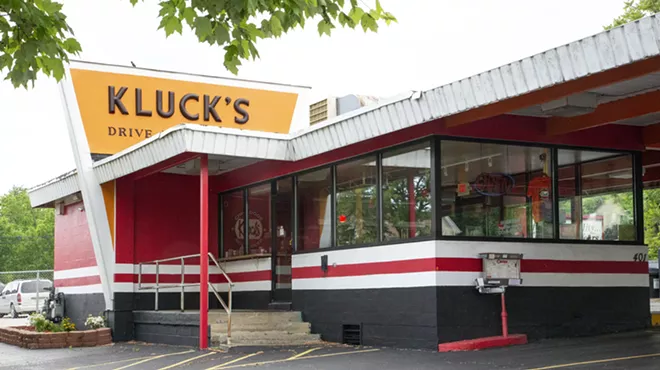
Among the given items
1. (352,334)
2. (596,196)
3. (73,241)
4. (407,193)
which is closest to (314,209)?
(352,334)

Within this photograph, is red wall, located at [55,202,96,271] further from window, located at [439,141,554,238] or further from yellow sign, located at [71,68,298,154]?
window, located at [439,141,554,238]

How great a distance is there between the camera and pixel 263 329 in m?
15.6

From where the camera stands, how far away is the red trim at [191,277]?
18.4 m

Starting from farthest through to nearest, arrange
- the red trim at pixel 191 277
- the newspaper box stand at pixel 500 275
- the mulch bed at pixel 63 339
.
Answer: the red trim at pixel 191 277, the mulch bed at pixel 63 339, the newspaper box stand at pixel 500 275

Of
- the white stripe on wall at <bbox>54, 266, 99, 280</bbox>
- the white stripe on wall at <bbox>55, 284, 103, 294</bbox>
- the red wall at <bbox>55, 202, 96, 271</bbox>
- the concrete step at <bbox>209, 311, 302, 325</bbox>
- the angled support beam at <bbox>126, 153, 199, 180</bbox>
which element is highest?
the angled support beam at <bbox>126, 153, 199, 180</bbox>

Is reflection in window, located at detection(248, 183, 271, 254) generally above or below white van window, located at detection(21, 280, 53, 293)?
above

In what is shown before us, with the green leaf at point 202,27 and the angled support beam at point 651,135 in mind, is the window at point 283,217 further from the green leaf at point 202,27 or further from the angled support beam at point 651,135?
the green leaf at point 202,27

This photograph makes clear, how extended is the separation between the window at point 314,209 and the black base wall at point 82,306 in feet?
16.8

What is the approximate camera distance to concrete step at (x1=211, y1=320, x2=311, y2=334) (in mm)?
15398

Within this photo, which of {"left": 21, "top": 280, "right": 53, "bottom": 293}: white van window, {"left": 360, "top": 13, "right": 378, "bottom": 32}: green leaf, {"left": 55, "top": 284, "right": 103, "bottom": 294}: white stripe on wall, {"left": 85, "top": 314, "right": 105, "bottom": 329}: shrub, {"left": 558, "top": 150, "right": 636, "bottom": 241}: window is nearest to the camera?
{"left": 360, "top": 13, "right": 378, "bottom": 32}: green leaf

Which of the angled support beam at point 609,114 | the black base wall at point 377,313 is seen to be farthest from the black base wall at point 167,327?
the angled support beam at point 609,114

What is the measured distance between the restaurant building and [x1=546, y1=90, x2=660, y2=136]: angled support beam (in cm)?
2

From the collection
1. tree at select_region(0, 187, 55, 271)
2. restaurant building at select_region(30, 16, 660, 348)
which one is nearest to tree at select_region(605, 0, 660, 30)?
restaurant building at select_region(30, 16, 660, 348)

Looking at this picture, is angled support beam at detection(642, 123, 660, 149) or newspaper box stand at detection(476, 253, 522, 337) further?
angled support beam at detection(642, 123, 660, 149)
